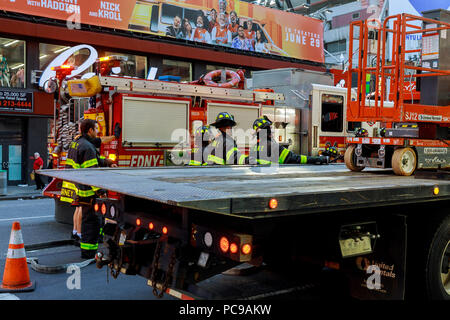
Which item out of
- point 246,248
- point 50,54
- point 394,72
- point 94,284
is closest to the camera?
point 246,248

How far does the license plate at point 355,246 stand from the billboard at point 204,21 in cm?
1729

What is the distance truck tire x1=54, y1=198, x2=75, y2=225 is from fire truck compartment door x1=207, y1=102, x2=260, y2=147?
325 centimetres

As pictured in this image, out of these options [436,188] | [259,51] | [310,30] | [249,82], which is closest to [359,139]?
[436,188]

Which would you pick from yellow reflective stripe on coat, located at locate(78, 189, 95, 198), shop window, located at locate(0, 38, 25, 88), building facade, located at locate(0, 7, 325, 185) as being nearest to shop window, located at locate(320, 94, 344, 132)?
yellow reflective stripe on coat, located at locate(78, 189, 95, 198)

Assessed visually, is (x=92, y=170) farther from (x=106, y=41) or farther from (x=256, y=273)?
(x=106, y=41)

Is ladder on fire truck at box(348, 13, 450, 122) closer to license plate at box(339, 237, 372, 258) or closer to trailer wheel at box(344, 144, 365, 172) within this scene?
trailer wheel at box(344, 144, 365, 172)

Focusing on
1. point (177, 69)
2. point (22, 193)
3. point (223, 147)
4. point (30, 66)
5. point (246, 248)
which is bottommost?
point (22, 193)

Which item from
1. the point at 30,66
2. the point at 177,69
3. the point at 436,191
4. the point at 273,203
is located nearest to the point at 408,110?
the point at 436,191

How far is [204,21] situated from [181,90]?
13921 millimetres

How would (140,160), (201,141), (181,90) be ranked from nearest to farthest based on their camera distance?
1. (201,141)
2. (140,160)
3. (181,90)

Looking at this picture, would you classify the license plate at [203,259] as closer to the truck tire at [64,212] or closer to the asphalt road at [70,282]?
the asphalt road at [70,282]

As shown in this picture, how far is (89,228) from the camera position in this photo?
6.48m

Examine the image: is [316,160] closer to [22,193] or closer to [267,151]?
[267,151]

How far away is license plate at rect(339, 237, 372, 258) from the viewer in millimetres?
3949
